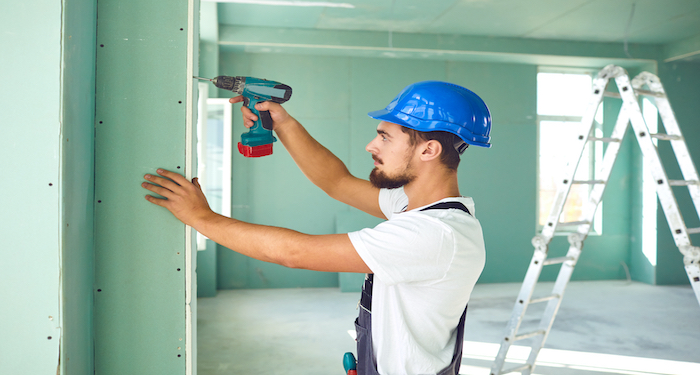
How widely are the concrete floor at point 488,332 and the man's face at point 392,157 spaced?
2135 mm

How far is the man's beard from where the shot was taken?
1.25 metres

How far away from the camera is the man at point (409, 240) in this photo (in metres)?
1.04

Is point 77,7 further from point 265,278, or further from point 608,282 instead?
point 608,282

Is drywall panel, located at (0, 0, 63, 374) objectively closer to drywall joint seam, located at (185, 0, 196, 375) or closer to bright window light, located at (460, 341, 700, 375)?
drywall joint seam, located at (185, 0, 196, 375)

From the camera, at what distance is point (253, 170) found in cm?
546

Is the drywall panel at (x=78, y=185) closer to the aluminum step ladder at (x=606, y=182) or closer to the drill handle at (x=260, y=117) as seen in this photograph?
the drill handle at (x=260, y=117)

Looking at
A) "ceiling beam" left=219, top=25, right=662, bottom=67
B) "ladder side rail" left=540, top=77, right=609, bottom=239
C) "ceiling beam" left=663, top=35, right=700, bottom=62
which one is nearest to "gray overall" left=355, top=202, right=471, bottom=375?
"ladder side rail" left=540, top=77, right=609, bottom=239

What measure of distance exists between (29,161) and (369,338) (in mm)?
842

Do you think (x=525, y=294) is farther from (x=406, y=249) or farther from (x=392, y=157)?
(x=406, y=249)

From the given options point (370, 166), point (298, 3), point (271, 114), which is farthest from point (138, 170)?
point (370, 166)

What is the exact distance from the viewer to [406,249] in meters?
1.03

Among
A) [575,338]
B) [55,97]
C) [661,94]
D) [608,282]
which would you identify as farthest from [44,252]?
[608,282]

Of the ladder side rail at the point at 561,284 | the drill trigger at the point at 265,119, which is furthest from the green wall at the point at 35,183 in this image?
the ladder side rail at the point at 561,284

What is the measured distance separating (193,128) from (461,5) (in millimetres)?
4066
